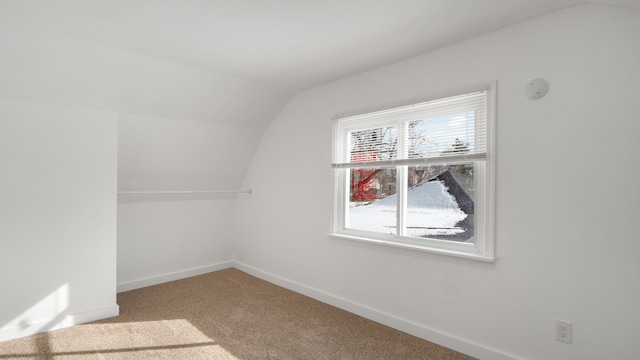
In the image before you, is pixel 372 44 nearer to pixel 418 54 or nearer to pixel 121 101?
pixel 418 54

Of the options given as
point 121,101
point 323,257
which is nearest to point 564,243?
Result: point 323,257

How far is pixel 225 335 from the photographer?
106 inches

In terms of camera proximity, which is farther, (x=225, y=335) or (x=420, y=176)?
(x=420, y=176)

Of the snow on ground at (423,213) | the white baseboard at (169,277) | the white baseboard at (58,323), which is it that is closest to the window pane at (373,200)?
the snow on ground at (423,213)

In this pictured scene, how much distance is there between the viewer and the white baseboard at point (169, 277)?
373cm

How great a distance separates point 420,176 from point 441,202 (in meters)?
0.28

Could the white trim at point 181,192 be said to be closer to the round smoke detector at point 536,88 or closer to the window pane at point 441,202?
the window pane at point 441,202

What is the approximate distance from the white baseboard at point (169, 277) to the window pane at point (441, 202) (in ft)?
9.12

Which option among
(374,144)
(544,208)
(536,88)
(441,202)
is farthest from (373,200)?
(536,88)

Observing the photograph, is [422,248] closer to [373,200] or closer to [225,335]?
[373,200]

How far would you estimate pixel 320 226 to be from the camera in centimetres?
353

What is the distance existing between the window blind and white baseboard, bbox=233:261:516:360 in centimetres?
130

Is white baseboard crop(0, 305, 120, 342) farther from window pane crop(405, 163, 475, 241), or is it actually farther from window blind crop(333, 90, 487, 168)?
window pane crop(405, 163, 475, 241)

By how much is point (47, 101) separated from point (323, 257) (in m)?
2.73
